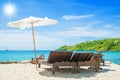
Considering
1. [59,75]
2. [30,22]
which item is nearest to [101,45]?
[30,22]

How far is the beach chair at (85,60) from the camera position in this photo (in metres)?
11.4

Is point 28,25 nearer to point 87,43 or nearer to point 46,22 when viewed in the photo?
point 46,22

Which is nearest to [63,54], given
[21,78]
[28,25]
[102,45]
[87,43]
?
[21,78]

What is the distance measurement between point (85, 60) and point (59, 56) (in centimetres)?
146

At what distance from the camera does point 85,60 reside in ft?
39.0

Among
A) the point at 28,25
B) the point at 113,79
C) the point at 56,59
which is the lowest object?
the point at 113,79

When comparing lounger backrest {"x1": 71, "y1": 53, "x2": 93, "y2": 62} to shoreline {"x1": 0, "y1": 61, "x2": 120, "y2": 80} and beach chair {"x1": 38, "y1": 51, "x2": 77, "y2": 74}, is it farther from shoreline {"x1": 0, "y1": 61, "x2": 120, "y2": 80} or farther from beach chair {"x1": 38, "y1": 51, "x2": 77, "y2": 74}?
shoreline {"x1": 0, "y1": 61, "x2": 120, "y2": 80}

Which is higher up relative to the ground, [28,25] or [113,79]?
[28,25]

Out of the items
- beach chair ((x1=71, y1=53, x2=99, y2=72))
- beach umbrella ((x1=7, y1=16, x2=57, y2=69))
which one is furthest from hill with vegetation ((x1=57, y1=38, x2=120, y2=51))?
beach chair ((x1=71, y1=53, x2=99, y2=72))

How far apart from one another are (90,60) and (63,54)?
59.9 inches

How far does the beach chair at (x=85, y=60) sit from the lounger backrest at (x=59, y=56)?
320mm

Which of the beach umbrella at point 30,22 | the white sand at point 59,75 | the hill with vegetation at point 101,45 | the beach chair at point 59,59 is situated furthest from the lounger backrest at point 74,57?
→ the hill with vegetation at point 101,45

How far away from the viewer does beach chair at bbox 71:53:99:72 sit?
37.5 ft

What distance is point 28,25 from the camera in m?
13.6
